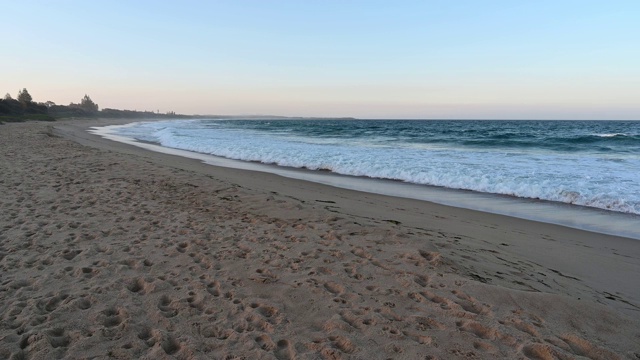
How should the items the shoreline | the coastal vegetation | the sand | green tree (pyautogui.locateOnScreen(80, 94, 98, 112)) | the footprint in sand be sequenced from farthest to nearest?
green tree (pyautogui.locateOnScreen(80, 94, 98, 112))
the coastal vegetation
the shoreline
the sand
the footprint in sand

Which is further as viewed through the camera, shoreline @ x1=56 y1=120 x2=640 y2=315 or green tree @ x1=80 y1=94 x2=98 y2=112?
green tree @ x1=80 y1=94 x2=98 y2=112

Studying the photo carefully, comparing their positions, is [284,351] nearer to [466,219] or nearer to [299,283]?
[299,283]

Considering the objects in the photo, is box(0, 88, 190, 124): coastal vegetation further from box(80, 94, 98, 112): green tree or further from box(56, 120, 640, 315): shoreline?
box(56, 120, 640, 315): shoreline

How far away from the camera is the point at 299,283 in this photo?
4246 millimetres

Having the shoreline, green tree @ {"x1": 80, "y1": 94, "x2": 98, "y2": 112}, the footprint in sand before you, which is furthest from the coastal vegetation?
the footprint in sand

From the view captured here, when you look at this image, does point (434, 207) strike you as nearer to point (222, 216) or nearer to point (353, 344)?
point (222, 216)

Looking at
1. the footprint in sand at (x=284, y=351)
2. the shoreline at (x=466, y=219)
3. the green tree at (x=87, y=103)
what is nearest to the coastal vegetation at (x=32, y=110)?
the green tree at (x=87, y=103)

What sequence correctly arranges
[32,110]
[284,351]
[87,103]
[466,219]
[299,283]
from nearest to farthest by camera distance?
[284,351]
[299,283]
[466,219]
[32,110]
[87,103]

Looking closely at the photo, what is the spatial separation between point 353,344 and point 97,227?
4.66m

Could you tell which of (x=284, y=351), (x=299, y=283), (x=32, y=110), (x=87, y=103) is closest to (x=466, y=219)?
(x=299, y=283)

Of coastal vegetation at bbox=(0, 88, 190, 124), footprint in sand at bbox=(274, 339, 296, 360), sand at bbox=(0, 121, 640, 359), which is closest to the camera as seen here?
footprint in sand at bbox=(274, 339, 296, 360)

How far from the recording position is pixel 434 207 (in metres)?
8.44

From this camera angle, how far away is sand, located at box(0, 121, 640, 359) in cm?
316

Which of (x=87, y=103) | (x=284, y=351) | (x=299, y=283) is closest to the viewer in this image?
(x=284, y=351)
